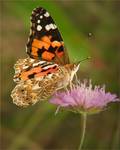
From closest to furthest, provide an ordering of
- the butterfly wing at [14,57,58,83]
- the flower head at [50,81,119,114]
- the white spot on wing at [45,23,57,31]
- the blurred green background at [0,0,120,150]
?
the flower head at [50,81,119,114] < the butterfly wing at [14,57,58,83] < the white spot on wing at [45,23,57,31] < the blurred green background at [0,0,120,150]

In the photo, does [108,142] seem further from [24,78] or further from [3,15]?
[24,78]

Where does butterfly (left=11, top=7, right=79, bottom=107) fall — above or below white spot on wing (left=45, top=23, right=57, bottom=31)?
below

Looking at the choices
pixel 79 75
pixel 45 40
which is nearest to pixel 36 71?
pixel 45 40

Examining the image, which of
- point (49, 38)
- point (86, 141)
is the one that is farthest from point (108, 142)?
point (49, 38)

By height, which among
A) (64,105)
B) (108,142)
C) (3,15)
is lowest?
(108,142)

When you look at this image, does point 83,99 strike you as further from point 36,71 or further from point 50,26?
point 50,26

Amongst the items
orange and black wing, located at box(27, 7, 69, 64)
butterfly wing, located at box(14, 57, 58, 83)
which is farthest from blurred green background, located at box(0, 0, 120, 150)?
butterfly wing, located at box(14, 57, 58, 83)

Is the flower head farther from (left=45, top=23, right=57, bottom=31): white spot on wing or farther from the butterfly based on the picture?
(left=45, top=23, right=57, bottom=31): white spot on wing
